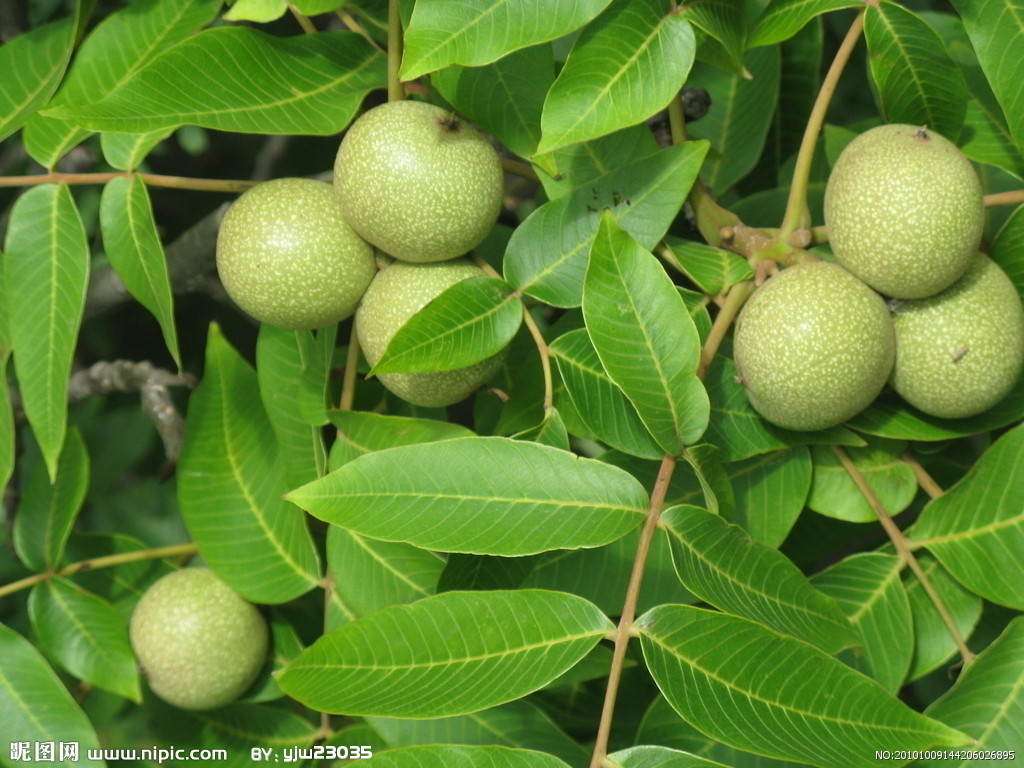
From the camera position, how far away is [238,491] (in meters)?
1.72

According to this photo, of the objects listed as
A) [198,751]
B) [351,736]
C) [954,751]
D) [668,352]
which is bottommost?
[198,751]

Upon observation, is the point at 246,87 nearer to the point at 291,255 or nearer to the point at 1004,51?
the point at 291,255

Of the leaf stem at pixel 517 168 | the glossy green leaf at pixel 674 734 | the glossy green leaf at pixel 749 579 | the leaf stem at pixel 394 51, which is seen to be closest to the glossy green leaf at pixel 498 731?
the glossy green leaf at pixel 674 734

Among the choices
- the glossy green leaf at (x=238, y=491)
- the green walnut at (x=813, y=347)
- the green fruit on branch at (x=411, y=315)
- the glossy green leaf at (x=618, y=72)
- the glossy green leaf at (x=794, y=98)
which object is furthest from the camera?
the glossy green leaf at (x=794, y=98)

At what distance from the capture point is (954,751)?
49.5 inches

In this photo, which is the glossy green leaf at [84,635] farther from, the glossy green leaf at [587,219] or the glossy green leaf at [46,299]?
the glossy green leaf at [587,219]

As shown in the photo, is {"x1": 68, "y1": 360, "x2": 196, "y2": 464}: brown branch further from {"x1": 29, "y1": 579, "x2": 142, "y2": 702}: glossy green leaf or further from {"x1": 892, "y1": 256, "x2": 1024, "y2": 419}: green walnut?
{"x1": 892, "y1": 256, "x2": 1024, "y2": 419}: green walnut

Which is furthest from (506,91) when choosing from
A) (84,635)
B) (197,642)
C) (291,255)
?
(84,635)

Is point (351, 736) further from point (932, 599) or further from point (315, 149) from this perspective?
point (315, 149)

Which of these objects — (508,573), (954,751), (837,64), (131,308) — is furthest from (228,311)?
(954,751)

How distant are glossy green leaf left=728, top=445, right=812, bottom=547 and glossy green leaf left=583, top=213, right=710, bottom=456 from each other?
0.90 feet

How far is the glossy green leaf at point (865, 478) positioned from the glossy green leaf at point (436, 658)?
561 millimetres

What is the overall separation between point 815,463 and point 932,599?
0.27 meters

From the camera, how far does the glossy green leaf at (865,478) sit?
1.54m
